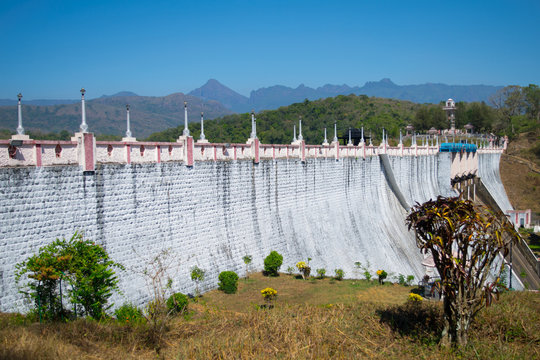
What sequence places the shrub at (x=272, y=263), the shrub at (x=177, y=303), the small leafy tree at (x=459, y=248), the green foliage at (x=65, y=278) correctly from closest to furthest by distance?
the small leafy tree at (x=459, y=248) → the green foliage at (x=65, y=278) → the shrub at (x=177, y=303) → the shrub at (x=272, y=263)

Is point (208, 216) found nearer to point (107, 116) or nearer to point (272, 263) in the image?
point (272, 263)

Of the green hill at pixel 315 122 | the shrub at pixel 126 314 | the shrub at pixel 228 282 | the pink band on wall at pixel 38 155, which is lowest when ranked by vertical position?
the shrub at pixel 228 282

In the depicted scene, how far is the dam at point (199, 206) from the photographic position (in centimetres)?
1416

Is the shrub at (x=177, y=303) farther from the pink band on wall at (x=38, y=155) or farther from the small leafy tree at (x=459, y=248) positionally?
the small leafy tree at (x=459, y=248)

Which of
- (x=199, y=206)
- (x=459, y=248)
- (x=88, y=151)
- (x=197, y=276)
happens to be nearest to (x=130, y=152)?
(x=88, y=151)

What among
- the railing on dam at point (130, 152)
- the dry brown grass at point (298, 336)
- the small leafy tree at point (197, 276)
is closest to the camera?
the dry brown grass at point (298, 336)

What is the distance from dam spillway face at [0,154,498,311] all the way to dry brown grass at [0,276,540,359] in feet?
11.6

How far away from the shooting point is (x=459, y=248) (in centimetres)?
1125

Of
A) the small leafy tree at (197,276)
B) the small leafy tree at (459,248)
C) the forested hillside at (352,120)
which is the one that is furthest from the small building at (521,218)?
the small leafy tree at (459,248)

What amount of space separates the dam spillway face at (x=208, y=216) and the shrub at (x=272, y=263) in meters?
0.67

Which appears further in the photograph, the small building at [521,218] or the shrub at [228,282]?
the small building at [521,218]

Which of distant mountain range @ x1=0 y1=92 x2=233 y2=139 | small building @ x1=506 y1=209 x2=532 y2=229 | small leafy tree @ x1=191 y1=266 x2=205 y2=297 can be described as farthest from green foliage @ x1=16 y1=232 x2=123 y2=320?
small building @ x1=506 y1=209 x2=532 y2=229

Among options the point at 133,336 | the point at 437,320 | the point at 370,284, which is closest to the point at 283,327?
the point at 133,336

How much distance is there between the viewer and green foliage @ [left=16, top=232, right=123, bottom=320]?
12.7m
